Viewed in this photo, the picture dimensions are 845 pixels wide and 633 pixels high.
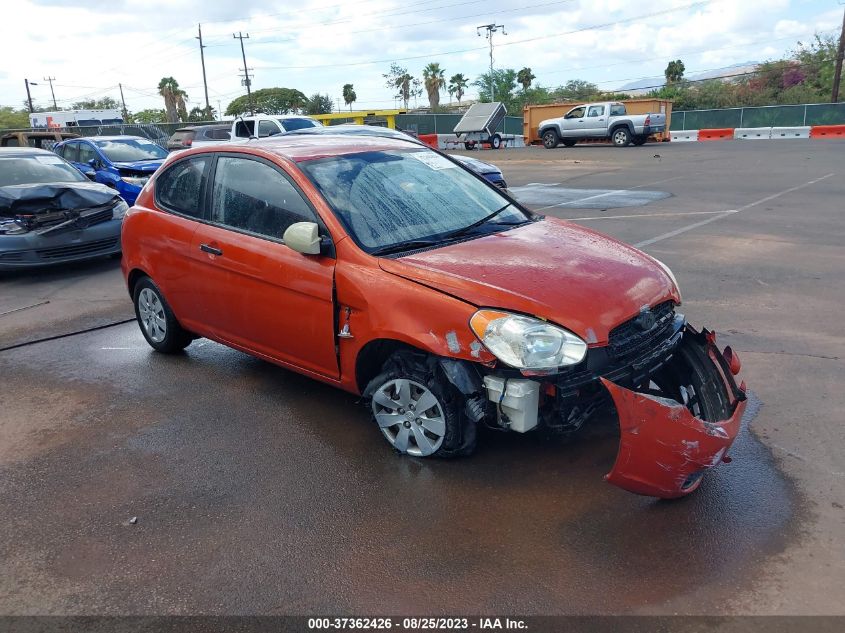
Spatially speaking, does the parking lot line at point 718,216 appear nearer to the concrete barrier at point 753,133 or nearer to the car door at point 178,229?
the car door at point 178,229

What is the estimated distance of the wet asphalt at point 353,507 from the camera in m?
2.89

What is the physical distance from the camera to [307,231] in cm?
399

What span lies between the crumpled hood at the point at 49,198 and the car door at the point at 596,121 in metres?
25.3

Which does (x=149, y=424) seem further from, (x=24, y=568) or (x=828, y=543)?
(x=828, y=543)

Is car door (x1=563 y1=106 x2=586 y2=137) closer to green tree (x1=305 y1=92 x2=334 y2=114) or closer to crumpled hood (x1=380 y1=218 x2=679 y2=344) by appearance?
crumpled hood (x1=380 y1=218 x2=679 y2=344)

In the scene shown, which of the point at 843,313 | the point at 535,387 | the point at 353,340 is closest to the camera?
the point at 535,387

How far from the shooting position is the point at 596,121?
3109 cm

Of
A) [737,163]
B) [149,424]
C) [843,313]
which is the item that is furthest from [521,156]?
[149,424]

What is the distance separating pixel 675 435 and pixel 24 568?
2.95m

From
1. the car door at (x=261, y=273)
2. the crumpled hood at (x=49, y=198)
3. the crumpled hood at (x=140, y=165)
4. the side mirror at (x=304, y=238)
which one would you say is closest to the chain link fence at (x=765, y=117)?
the crumpled hood at (x=140, y=165)

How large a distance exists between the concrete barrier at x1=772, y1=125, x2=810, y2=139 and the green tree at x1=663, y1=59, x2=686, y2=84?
118 feet

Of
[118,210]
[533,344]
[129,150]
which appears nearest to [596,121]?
[129,150]

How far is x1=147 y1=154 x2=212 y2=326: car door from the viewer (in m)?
5.02

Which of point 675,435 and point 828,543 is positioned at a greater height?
point 675,435
